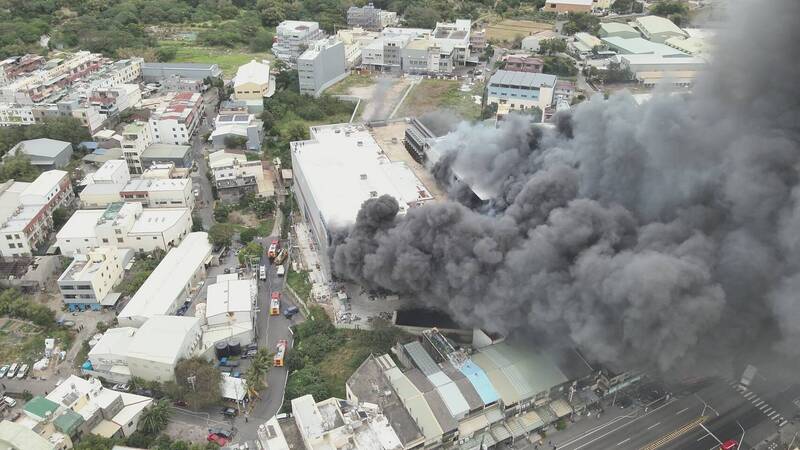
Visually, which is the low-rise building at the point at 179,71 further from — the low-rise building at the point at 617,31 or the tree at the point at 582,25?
the low-rise building at the point at 617,31

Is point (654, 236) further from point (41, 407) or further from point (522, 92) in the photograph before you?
point (522, 92)

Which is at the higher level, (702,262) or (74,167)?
(702,262)

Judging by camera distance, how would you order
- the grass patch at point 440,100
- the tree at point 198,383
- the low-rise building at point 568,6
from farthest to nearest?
the low-rise building at point 568,6
the grass patch at point 440,100
the tree at point 198,383

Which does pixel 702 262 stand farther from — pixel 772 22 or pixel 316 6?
pixel 316 6

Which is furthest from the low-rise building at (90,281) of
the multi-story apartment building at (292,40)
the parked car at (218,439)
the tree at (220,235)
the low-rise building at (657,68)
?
the low-rise building at (657,68)

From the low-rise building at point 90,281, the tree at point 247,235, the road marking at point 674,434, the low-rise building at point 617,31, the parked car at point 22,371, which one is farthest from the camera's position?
the low-rise building at point 617,31

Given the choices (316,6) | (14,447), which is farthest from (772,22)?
(316,6)

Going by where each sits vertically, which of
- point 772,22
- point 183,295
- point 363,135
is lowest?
point 183,295
